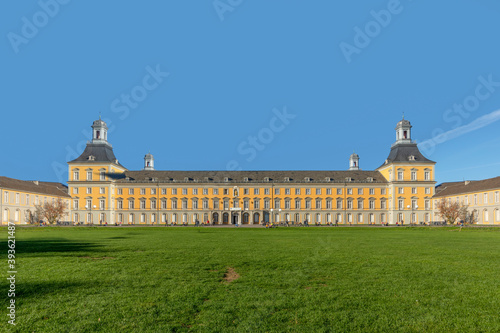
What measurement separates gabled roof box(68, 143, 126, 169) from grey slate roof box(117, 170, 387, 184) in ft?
17.2

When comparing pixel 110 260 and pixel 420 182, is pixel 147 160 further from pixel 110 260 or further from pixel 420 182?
pixel 110 260

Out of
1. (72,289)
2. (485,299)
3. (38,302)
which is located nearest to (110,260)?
→ (72,289)

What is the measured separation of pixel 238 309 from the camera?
7562 mm

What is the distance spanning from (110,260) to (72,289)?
5.25 metres

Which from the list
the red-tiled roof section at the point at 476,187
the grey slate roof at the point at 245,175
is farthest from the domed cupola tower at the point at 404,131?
the red-tiled roof section at the point at 476,187

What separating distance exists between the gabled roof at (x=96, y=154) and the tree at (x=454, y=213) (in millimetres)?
70280

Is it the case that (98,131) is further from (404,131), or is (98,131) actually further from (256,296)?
(256,296)

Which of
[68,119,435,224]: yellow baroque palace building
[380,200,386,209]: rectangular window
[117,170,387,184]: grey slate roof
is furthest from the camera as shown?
[117,170,387,184]: grey slate roof

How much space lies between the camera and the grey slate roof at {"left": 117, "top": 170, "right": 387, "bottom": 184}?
82.8 meters

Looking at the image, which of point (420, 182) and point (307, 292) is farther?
point (420, 182)

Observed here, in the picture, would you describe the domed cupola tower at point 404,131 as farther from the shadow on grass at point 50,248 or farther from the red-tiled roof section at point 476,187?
the shadow on grass at point 50,248

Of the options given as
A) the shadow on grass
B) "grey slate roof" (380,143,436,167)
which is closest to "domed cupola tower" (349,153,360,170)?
"grey slate roof" (380,143,436,167)

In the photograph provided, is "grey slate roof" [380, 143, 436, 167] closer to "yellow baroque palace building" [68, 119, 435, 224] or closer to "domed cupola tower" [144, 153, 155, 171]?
"yellow baroque palace building" [68, 119, 435, 224]

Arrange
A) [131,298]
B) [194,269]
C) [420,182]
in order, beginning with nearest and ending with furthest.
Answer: [131,298]
[194,269]
[420,182]
